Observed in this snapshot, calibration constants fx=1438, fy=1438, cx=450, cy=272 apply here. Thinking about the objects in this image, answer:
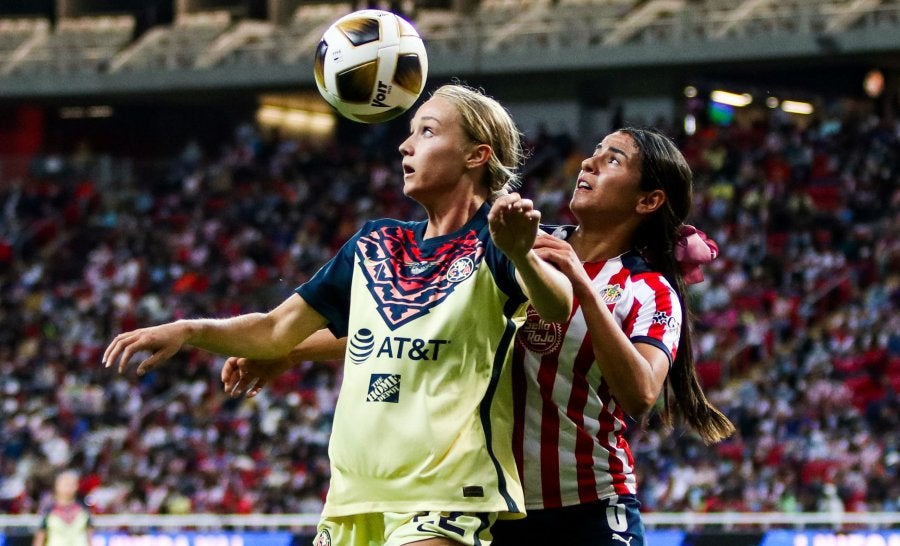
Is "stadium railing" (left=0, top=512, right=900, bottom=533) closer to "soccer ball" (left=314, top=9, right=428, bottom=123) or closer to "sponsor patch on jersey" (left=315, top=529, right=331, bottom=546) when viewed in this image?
"soccer ball" (left=314, top=9, right=428, bottom=123)

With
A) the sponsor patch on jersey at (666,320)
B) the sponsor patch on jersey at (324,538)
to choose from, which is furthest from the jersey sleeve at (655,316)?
the sponsor patch on jersey at (324,538)

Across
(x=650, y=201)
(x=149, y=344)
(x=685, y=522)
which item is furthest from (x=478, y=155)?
(x=685, y=522)

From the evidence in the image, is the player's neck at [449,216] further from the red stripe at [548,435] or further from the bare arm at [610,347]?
the red stripe at [548,435]

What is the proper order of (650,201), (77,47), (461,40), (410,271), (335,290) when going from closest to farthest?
(410,271)
(335,290)
(650,201)
(461,40)
(77,47)

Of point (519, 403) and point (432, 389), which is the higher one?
point (432, 389)

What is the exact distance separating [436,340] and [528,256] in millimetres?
412

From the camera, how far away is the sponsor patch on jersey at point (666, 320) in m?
4.26

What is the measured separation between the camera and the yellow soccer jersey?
376 centimetres

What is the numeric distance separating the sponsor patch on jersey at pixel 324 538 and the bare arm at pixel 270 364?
0.66m

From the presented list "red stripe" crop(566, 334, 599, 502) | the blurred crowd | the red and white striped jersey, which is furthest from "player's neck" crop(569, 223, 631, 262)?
the blurred crowd

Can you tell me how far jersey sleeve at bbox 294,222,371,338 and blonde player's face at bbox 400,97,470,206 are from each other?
9.9 inches

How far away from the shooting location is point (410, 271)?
13.1ft

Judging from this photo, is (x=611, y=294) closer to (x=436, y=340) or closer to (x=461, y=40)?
(x=436, y=340)

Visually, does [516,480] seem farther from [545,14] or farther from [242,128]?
[242,128]
